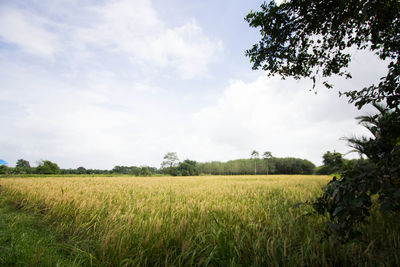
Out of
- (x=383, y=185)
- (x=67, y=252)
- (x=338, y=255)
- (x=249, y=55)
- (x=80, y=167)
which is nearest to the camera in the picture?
(x=383, y=185)

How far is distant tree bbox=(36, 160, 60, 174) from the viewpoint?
120ft

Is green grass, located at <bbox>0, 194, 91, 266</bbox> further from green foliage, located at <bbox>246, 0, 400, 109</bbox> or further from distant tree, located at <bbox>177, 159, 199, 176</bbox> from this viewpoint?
distant tree, located at <bbox>177, 159, 199, 176</bbox>

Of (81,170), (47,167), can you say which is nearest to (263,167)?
(81,170)

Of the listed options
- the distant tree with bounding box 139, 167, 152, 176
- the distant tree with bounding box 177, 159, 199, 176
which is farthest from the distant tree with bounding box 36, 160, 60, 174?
the distant tree with bounding box 177, 159, 199, 176

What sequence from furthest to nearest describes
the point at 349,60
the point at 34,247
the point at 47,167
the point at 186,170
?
the point at 186,170, the point at 47,167, the point at 349,60, the point at 34,247

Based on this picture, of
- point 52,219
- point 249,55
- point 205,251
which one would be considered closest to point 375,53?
point 249,55

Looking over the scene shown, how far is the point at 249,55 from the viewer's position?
391 cm

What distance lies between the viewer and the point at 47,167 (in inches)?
1487

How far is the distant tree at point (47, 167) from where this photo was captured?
36.6 meters

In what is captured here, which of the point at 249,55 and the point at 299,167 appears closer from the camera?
the point at 249,55

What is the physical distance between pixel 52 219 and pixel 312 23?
21.3 ft

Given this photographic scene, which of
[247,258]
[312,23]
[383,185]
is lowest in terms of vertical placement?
[247,258]

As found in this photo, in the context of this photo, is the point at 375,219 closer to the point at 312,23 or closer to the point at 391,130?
the point at 391,130

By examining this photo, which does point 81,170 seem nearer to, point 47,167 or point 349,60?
point 47,167
